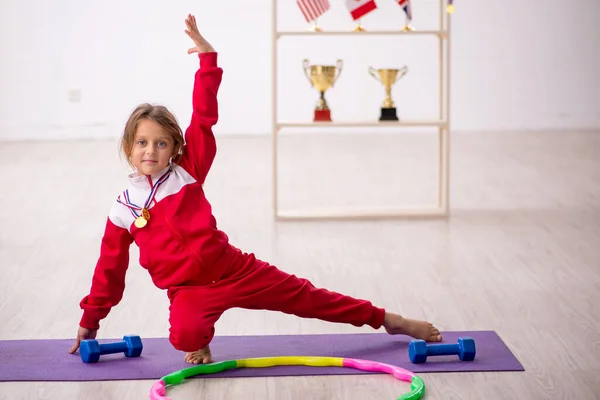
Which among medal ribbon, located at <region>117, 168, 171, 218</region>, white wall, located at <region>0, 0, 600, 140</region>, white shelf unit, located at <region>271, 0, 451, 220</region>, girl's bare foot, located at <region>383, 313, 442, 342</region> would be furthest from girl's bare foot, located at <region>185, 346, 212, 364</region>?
white wall, located at <region>0, 0, 600, 140</region>

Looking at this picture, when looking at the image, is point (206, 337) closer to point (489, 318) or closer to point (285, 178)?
point (489, 318)

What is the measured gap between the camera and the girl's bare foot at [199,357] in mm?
2584

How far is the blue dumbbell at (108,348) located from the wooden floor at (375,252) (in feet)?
0.49

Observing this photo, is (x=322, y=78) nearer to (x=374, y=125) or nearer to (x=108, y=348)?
(x=374, y=125)

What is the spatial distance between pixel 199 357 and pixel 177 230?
338mm

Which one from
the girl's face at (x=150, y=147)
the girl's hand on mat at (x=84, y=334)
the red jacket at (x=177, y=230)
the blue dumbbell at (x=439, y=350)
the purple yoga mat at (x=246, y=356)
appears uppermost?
the girl's face at (x=150, y=147)

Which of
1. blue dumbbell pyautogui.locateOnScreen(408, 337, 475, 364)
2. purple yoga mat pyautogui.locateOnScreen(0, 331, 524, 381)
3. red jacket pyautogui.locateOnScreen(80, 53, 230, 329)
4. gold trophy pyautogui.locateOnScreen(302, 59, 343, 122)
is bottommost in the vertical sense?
purple yoga mat pyautogui.locateOnScreen(0, 331, 524, 381)

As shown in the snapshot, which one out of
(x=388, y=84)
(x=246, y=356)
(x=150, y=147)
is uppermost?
(x=388, y=84)

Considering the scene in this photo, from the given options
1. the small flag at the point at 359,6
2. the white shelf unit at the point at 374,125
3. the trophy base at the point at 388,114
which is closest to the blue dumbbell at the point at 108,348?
the white shelf unit at the point at 374,125

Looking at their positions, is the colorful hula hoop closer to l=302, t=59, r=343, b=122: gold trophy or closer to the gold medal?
the gold medal

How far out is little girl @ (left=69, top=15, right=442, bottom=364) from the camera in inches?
99.7

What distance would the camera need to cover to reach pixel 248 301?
2596 mm

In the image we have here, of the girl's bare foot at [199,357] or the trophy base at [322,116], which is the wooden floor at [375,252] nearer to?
the girl's bare foot at [199,357]

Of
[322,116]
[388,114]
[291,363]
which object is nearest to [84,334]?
[291,363]
